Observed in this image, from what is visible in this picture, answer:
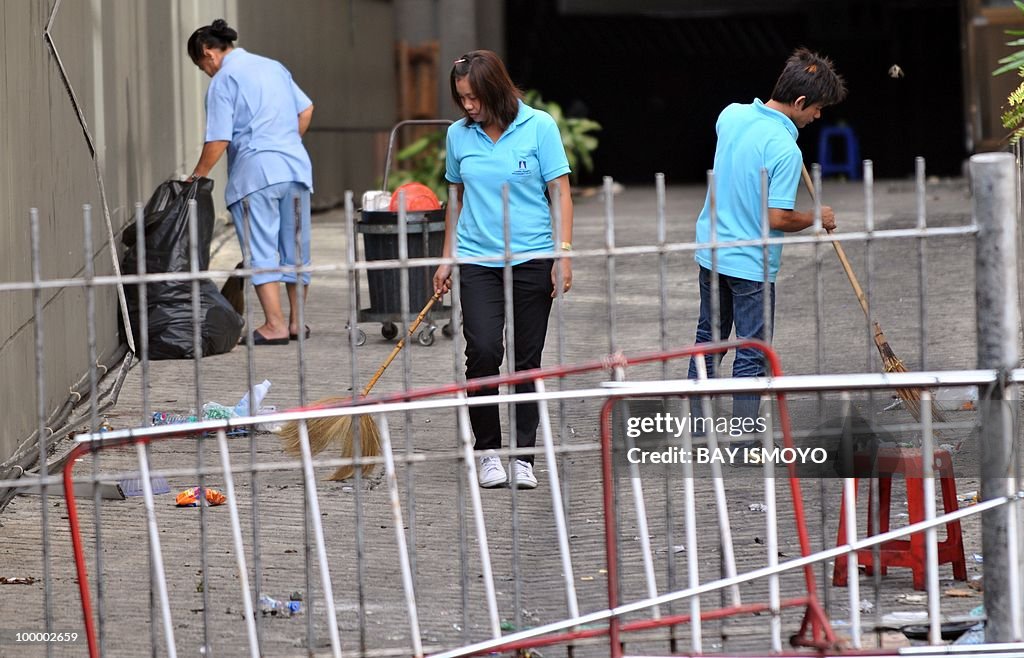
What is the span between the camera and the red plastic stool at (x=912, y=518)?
14.3 feet

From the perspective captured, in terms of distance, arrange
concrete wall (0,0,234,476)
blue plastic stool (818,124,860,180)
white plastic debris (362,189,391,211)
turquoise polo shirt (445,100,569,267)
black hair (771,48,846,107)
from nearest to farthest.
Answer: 1. turquoise polo shirt (445,100,569,267)
2. black hair (771,48,846,107)
3. concrete wall (0,0,234,476)
4. white plastic debris (362,189,391,211)
5. blue plastic stool (818,124,860,180)

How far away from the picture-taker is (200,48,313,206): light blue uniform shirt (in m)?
9.00

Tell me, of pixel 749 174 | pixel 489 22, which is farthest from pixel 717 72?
pixel 749 174

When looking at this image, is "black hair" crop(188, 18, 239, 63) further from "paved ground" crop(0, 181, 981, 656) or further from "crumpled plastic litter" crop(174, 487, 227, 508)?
"crumpled plastic litter" crop(174, 487, 227, 508)

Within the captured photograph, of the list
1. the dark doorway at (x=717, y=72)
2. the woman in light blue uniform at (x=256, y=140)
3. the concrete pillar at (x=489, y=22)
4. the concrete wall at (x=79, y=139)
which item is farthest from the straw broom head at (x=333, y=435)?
the dark doorway at (x=717, y=72)

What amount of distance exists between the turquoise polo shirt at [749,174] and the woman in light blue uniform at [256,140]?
11.7 feet

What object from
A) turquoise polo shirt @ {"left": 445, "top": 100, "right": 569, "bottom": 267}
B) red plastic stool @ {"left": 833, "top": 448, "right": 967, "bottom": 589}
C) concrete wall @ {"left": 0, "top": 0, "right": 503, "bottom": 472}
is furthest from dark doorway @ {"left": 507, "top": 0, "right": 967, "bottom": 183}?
red plastic stool @ {"left": 833, "top": 448, "right": 967, "bottom": 589}

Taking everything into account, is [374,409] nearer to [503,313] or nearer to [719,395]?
[719,395]

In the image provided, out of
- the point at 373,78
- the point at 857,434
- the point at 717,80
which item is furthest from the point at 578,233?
the point at 717,80

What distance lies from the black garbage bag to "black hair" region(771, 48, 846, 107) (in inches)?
158

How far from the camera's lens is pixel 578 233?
1480 centimetres

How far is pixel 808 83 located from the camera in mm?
5957

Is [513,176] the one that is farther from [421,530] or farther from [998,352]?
[998,352]

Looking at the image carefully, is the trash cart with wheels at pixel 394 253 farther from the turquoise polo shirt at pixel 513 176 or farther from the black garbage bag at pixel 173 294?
the turquoise polo shirt at pixel 513 176
